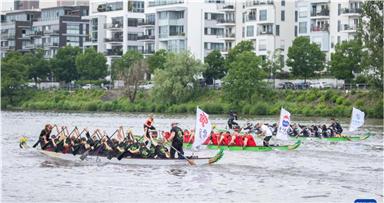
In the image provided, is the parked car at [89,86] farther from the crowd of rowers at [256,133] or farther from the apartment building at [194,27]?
the crowd of rowers at [256,133]

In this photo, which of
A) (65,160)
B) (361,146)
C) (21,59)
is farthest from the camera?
(21,59)

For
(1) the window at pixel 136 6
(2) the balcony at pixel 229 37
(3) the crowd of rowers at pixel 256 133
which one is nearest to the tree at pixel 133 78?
(2) the balcony at pixel 229 37

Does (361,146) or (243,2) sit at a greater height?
(243,2)

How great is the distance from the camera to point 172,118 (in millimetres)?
94875

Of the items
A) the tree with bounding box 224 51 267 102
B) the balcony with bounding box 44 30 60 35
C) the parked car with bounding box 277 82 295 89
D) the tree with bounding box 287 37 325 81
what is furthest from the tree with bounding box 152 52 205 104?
the balcony with bounding box 44 30 60 35

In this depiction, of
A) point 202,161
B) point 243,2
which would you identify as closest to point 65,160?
point 202,161

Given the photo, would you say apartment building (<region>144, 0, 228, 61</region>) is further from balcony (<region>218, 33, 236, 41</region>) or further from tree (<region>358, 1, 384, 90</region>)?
tree (<region>358, 1, 384, 90</region>)

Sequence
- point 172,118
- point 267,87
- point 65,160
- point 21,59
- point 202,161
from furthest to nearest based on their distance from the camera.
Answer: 1. point 21,59
2. point 267,87
3. point 172,118
4. point 65,160
5. point 202,161

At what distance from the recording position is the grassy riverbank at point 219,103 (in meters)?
92.4

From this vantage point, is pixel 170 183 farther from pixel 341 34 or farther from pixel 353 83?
pixel 341 34

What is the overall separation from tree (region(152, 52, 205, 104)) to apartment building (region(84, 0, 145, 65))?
42.5 metres

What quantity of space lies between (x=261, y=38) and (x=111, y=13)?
134 ft

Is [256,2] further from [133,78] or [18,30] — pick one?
[18,30]

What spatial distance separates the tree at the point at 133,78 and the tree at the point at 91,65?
12754 millimetres
